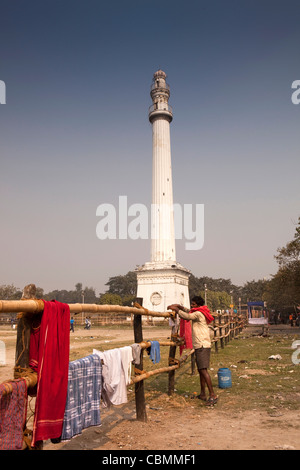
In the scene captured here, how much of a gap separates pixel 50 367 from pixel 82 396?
34.4 inches

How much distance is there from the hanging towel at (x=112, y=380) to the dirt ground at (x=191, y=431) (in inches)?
22.8

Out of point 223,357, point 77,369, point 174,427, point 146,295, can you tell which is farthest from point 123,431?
point 146,295

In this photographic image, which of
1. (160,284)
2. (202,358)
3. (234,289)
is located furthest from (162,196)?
(234,289)

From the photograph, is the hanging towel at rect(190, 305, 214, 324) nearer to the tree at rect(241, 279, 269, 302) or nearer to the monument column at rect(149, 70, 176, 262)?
the monument column at rect(149, 70, 176, 262)

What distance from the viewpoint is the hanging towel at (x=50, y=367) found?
9.71 ft

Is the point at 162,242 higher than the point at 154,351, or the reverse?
the point at 162,242

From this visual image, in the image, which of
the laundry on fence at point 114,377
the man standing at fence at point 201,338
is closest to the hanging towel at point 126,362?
the laundry on fence at point 114,377

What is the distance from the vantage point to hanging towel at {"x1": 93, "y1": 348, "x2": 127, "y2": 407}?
14.1 feet

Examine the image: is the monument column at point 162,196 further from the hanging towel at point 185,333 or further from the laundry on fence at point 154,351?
the laundry on fence at point 154,351

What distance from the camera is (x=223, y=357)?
40.7 ft

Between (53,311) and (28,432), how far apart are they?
104 cm

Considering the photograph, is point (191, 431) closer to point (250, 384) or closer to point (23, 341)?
point (23, 341)

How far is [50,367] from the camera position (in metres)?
3.07
